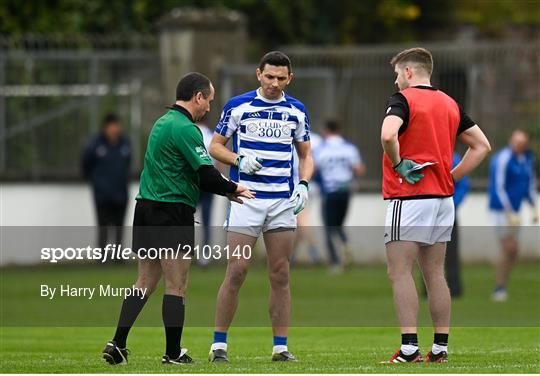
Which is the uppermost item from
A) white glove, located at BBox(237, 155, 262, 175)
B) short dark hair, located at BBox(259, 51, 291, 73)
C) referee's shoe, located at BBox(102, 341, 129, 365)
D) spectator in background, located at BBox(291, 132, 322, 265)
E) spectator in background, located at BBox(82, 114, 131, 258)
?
short dark hair, located at BBox(259, 51, 291, 73)

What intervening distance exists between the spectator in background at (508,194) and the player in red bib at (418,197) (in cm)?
884

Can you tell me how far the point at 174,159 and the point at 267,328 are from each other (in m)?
5.41

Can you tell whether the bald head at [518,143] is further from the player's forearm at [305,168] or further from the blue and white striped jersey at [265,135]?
the blue and white striped jersey at [265,135]

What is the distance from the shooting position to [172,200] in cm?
1132

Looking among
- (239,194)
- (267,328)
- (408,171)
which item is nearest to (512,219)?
(267,328)

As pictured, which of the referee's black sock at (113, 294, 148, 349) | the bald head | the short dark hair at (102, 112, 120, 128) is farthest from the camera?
the short dark hair at (102, 112, 120, 128)

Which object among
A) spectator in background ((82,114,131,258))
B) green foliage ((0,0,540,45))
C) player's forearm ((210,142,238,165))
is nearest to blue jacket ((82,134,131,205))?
spectator in background ((82,114,131,258))

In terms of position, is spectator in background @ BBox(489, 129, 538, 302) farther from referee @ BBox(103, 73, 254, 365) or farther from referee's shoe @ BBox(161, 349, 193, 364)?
referee @ BBox(103, 73, 254, 365)

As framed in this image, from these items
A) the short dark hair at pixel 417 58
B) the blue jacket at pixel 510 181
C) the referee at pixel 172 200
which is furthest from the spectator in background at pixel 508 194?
the referee at pixel 172 200

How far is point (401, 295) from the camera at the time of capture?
1123 cm

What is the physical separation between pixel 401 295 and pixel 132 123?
50.3 feet

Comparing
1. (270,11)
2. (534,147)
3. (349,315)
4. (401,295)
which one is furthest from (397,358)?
(270,11)

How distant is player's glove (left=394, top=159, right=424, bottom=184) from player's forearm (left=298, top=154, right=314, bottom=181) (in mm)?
979

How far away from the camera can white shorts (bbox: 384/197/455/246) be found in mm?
11297
